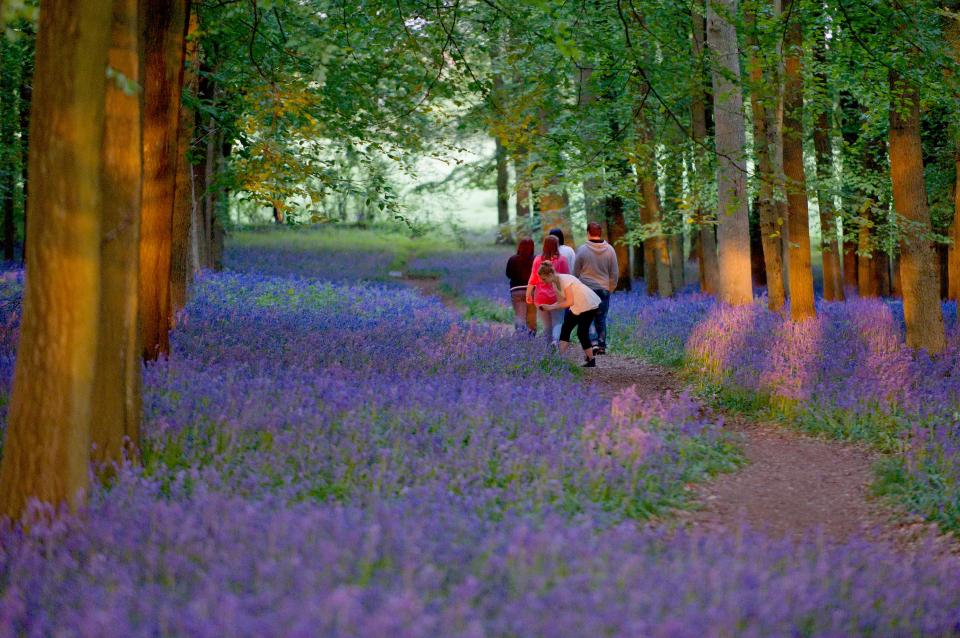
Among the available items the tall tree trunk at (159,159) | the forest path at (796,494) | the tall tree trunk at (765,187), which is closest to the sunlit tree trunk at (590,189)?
the tall tree trunk at (765,187)

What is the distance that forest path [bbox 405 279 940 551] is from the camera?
242 inches

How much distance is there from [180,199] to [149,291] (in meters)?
3.95

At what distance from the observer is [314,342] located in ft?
35.4

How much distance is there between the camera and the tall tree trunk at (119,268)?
5.54m

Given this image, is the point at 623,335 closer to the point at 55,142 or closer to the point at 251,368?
the point at 251,368

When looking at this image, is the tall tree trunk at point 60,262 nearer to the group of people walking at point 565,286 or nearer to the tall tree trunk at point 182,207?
the tall tree trunk at point 182,207

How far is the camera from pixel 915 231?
36.9 ft

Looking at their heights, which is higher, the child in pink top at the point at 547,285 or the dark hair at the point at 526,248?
the dark hair at the point at 526,248

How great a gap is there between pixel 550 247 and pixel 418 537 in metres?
9.05

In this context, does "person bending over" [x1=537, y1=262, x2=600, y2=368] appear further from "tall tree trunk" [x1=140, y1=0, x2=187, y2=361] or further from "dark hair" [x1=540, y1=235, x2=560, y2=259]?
"tall tree trunk" [x1=140, y1=0, x2=187, y2=361]

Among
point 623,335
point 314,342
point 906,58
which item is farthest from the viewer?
point 623,335

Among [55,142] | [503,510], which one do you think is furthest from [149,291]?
[503,510]

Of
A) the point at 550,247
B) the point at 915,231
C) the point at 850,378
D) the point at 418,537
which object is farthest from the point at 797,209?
the point at 418,537

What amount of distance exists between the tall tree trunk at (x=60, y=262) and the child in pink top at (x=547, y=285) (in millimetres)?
8282
